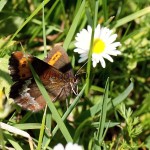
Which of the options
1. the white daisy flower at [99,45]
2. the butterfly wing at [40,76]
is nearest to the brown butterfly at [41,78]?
the butterfly wing at [40,76]

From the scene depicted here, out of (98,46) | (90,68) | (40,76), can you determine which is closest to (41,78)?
(40,76)

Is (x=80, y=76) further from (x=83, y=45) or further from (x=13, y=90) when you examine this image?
(x=13, y=90)

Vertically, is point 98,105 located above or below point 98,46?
below

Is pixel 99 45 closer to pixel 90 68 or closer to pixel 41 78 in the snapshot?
pixel 90 68

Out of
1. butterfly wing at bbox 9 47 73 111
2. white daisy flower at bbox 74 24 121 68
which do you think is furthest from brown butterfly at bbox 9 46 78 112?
white daisy flower at bbox 74 24 121 68

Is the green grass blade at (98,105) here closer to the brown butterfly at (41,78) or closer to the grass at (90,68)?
the grass at (90,68)

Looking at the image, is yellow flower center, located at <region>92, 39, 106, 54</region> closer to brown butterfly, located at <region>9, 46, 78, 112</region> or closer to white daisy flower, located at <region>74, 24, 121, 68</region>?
white daisy flower, located at <region>74, 24, 121, 68</region>

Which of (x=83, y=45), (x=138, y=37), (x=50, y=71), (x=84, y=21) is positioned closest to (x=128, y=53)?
(x=138, y=37)
